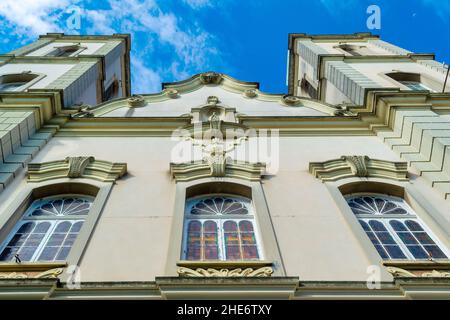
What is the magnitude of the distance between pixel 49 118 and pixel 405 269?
11.1 m

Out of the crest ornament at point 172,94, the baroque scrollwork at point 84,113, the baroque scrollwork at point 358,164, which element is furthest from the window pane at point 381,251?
the crest ornament at point 172,94

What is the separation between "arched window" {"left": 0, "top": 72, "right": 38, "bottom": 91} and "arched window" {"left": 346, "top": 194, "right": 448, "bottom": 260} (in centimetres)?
1402

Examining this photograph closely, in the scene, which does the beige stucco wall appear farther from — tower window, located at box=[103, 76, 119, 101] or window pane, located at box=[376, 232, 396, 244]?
tower window, located at box=[103, 76, 119, 101]

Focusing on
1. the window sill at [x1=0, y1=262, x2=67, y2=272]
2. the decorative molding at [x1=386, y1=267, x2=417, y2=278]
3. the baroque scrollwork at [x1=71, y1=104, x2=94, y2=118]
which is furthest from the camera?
the baroque scrollwork at [x1=71, y1=104, x2=94, y2=118]

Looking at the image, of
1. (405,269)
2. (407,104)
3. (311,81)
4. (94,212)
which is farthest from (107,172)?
(311,81)

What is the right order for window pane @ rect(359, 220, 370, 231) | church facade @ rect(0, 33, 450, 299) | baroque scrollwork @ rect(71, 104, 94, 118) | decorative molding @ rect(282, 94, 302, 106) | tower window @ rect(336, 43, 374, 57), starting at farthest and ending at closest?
tower window @ rect(336, 43, 374, 57) < decorative molding @ rect(282, 94, 302, 106) < baroque scrollwork @ rect(71, 104, 94, 118) < window pane @ rect(359, 220, 370, 231) < church facade @ rect(0, 33, 450, 299)

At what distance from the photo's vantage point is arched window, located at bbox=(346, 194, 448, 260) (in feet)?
28.2

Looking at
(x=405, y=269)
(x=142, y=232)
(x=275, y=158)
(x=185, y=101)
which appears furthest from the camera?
(x=185, y=101)

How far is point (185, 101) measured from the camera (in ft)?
57.3

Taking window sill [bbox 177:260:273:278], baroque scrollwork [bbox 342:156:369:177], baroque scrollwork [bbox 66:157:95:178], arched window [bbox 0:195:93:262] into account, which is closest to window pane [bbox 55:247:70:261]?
arched window [bbox 0:195:93:262]

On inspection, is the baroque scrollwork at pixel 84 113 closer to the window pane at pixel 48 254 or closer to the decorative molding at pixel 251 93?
the decorative molding at pixel 251 93

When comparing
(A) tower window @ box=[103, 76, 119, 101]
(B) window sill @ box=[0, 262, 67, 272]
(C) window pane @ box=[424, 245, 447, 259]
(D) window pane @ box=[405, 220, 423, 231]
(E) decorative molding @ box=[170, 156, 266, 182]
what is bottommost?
(B) window sill @ box=[0, 262, 67, 272]

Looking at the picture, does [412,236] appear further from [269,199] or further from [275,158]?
[275,158]

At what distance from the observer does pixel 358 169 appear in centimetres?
1100
